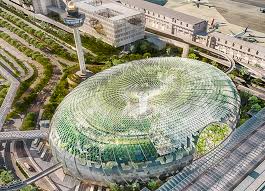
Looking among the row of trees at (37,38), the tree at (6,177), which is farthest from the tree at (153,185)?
the row of trees at (37,38)

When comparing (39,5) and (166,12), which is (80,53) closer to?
(166,12)

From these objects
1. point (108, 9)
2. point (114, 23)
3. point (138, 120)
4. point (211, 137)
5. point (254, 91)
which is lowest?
point (254, 91)

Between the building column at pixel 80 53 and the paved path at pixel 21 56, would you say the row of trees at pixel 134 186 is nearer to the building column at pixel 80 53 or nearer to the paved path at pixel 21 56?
the building column at pixel 80 53

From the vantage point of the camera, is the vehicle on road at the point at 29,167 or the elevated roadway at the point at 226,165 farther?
the vehicle on road at the point at 29,167

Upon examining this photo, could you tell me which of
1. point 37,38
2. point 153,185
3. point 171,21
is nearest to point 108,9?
point 171,21

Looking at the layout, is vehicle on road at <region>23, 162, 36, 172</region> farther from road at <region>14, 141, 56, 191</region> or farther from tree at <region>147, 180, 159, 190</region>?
tree at <region>147, 180, 159, 190</region>

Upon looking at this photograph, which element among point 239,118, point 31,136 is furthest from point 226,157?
point 31,136

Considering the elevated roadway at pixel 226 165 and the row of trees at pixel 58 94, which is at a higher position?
the elevated roadway at pixel 226 165

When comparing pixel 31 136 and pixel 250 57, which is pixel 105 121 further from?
pixel 250 57
